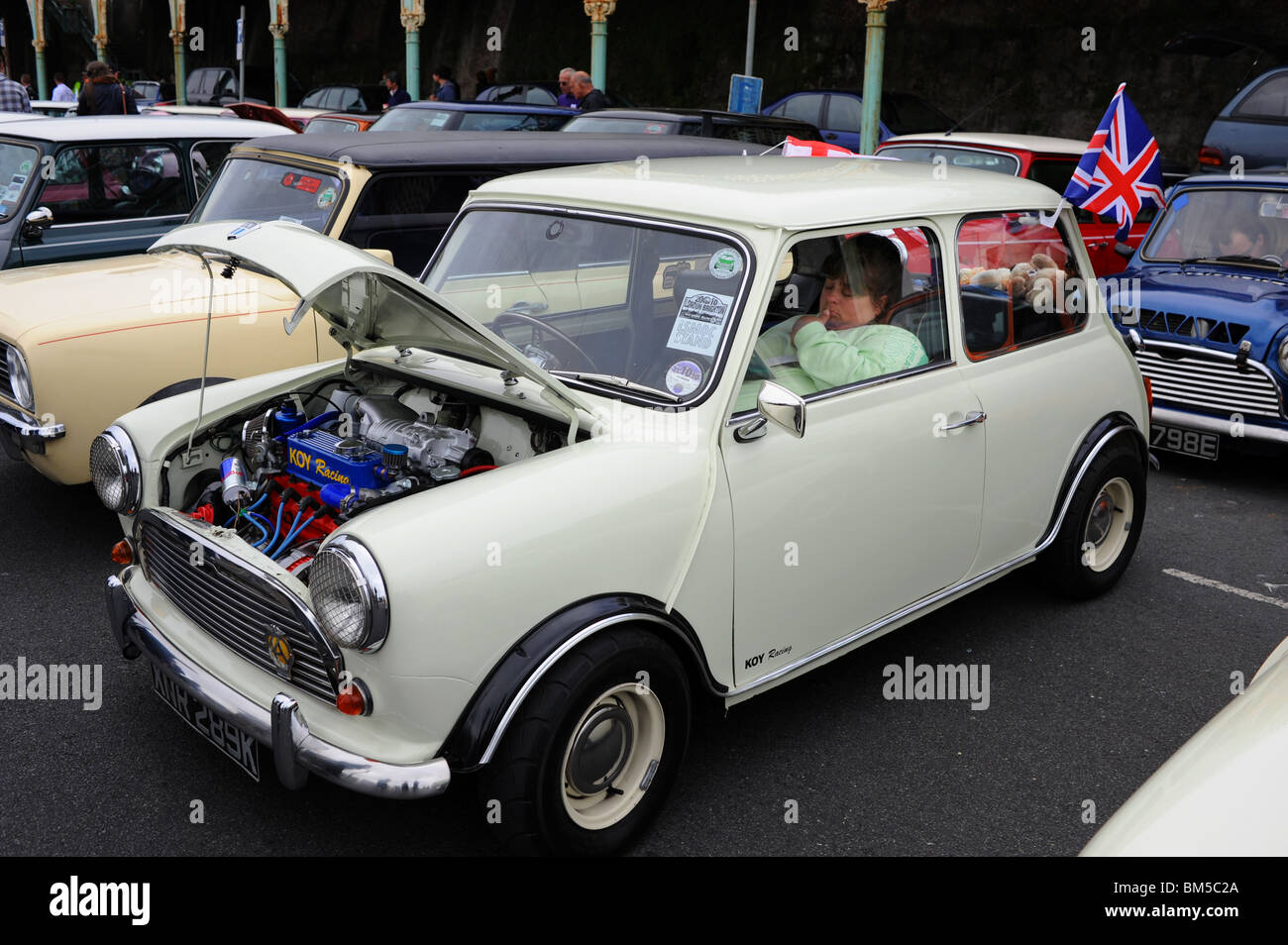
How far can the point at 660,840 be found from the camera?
10.5 ft

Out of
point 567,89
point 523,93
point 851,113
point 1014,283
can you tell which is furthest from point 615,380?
point 523,93

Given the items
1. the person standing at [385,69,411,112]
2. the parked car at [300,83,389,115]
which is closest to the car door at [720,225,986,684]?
the person standing at [385,69,411,112]

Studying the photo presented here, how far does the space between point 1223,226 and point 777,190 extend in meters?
4.92

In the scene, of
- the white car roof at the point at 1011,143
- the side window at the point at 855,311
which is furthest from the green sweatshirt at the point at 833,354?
the white car roof at the point at 1011,143

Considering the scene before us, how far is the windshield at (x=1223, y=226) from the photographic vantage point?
23.0ft

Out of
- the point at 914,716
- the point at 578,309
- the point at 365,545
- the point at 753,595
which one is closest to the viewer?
the point at 365,545

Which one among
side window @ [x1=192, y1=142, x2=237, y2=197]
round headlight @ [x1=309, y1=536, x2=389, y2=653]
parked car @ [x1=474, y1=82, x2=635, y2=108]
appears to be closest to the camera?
round headlight @ [x1=309, y1=536, x2=389, y2=653]

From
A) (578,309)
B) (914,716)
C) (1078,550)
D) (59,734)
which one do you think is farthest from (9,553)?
(1078,550)

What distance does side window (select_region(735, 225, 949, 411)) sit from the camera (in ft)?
11.6

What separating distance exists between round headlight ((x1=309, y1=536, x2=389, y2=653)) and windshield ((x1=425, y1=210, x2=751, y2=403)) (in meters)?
1.00

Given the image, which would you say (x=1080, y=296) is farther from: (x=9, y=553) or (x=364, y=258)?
(x=9, y=553)

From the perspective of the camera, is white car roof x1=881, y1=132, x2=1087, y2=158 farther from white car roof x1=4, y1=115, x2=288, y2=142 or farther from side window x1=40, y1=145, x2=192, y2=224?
side window x1=40, y1=145, x2=192, y2=224

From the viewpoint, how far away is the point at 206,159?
7.50 meters

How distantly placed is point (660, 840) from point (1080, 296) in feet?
8.98
